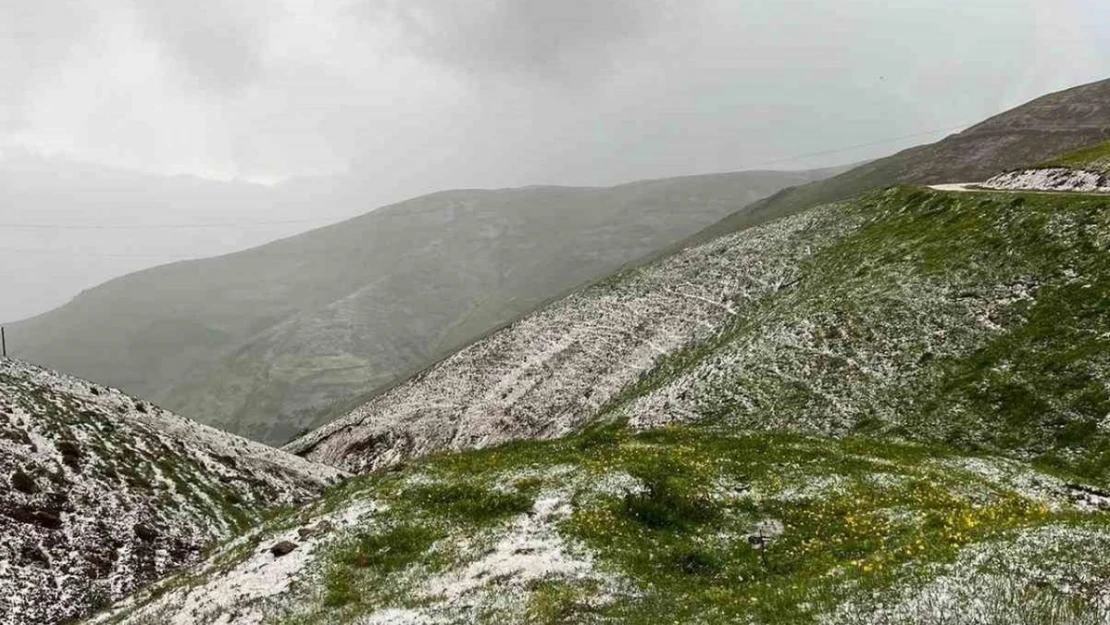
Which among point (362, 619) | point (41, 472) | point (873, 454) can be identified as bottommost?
point (873, 454)

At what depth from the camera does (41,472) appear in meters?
37.3

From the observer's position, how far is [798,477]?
2911cm

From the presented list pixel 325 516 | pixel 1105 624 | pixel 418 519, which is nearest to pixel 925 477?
pixel 1105 624

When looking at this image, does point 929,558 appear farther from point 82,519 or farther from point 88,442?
point 88,442

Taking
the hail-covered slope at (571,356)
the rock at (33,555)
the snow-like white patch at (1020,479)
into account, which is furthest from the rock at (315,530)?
the hail-covered slope at (571,356)

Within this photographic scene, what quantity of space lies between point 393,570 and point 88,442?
27.4 meters

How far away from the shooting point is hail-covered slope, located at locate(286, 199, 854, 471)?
2670 inches

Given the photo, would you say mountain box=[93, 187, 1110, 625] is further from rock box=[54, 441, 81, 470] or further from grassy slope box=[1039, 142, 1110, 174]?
rock box=[54, 441, 81, 470]

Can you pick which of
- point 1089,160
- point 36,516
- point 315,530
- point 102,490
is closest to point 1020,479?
point 315,530

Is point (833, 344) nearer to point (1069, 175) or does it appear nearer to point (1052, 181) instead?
point (1069, 175)

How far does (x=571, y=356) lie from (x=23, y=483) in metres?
47.7

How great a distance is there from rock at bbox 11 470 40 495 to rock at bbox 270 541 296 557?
1772cm

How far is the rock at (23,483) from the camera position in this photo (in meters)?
35.5

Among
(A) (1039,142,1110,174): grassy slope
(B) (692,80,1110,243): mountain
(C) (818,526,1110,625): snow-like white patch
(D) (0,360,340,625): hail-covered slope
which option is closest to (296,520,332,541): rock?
(D) (0,360,340,625): hail-covered slope
